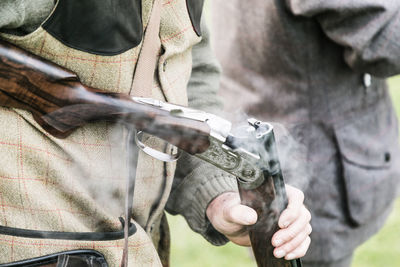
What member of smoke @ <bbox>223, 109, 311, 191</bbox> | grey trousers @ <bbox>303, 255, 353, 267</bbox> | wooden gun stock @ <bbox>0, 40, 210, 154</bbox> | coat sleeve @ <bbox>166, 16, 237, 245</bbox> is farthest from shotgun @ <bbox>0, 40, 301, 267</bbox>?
grey trousers @ <bbox>303, 255, 353, 267</bbox>

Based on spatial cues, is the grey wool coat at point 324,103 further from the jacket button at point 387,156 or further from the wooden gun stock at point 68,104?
the wooden gun stock at point 68,104

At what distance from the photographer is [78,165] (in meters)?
1.07

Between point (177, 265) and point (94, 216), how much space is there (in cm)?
204

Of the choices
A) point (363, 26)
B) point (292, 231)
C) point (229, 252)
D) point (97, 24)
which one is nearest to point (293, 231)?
point (292, 231)

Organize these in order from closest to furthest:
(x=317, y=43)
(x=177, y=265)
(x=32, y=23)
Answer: (x=32, y=23)
(x=317, y=43)
(x=177, y=265)

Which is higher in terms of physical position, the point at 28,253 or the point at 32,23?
the point at 32,23

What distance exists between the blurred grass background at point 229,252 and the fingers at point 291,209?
1876 mm

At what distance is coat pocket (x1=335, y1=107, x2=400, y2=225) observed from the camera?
1994 mm

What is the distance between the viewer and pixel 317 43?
6.20ft

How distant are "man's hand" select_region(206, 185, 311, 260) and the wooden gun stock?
22cm

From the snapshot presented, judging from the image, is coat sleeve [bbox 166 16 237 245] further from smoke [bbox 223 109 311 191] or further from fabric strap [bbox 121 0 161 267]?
fabric strap [bbox 121 0 161 267]

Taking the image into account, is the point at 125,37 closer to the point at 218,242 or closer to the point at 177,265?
the point at 218,242

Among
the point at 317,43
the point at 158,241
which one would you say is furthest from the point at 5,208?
the point at 317,43

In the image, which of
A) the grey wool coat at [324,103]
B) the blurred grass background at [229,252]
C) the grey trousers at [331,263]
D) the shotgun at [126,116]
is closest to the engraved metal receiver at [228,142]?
the shotgun at [126,116]
